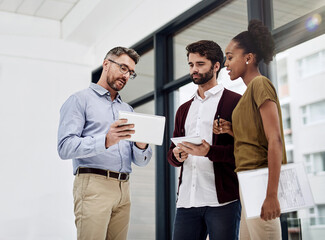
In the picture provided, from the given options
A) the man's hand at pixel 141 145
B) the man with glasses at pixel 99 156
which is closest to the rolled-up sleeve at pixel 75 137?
the man with glasses at pixel 99 156

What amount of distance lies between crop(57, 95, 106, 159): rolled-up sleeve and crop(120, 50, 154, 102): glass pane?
190cm

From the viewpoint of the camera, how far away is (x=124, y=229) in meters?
2.45

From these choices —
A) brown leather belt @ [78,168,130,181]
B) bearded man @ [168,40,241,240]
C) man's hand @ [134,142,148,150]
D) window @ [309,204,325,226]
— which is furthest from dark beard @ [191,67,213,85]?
window @ [309,204,325,226]

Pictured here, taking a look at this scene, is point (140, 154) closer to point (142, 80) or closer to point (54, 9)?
point (142, 80)

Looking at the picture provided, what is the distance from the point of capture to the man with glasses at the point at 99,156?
7.48 ft

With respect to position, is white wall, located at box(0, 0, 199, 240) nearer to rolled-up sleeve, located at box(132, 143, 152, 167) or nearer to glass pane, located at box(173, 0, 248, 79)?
glass pane, located at box(173, 0, 248, 79)

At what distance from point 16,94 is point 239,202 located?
362 centimetres

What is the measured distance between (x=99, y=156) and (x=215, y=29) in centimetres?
163

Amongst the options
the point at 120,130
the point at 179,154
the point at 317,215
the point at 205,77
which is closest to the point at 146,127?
the point at 120,130

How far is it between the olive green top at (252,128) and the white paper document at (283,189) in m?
0.06

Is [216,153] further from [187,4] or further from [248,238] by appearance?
[187,4]

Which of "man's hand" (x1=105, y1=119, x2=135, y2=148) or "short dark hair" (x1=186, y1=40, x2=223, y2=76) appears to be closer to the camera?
"man's hand" (x1=105, y1=119, x2=135, y2=148)

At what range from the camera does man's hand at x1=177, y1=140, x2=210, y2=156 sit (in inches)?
84.7

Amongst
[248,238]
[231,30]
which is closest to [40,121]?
[231,30]
